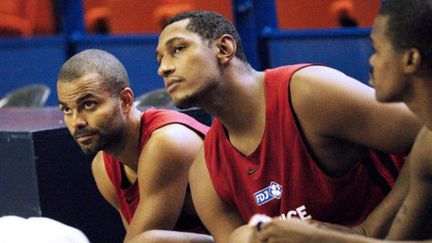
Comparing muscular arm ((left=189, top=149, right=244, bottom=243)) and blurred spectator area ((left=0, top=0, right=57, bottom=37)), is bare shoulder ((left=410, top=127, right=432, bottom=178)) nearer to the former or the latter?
muscular arm ((left=189, top=149, right=244, bottom=243))

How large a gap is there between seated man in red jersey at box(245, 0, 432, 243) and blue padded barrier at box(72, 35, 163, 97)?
3971 millimetres

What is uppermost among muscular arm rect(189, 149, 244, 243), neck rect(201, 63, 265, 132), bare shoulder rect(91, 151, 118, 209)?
neck rect(201, 63, 265, 132)

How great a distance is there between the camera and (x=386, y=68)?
2.36 m

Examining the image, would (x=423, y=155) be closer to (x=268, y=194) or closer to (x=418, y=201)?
(x=418, y=201)

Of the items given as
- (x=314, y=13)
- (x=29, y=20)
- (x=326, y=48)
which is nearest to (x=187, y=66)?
(x=326, y=48)

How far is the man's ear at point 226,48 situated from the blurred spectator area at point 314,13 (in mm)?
3388

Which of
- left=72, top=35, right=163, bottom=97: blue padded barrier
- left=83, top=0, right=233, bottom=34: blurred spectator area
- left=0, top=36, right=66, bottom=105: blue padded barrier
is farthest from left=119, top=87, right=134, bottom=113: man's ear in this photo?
left=83, top=0, right=233, bottom=34: blurred spectator area

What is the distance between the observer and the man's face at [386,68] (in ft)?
7.70

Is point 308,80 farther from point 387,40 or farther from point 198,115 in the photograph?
point 198,115

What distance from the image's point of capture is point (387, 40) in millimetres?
2355

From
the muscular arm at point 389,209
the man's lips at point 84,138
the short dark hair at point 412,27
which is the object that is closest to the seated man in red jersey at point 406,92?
the short dark hair at point 412,27

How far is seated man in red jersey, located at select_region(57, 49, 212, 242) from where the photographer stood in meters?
3.27

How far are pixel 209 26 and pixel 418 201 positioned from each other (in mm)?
848

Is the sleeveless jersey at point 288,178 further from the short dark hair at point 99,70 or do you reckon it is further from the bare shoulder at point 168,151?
the short dark hair at point 99,70
